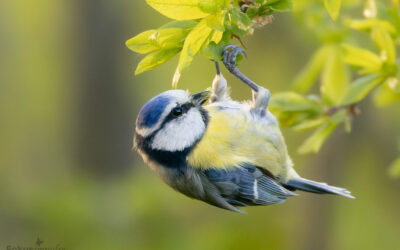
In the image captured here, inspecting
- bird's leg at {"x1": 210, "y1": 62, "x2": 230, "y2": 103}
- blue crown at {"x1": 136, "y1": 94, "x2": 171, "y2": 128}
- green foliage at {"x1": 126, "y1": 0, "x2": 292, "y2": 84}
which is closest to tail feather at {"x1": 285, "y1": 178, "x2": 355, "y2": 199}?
bird's leg at {"x1": 210, "y1": 62, "x2": 230, "y2": 103}

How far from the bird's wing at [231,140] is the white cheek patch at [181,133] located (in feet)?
0.12

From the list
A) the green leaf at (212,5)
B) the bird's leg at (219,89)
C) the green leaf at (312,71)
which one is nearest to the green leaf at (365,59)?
the green leaf at (312,71)

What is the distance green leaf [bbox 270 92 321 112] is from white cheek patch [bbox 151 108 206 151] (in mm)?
345

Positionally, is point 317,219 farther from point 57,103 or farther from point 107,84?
point 57,103

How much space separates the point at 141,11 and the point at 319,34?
5391 mm

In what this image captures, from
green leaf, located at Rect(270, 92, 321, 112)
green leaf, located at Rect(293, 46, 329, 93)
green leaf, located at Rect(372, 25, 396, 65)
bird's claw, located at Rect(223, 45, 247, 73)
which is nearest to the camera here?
bird's claw, located at Rect(223, 45, 247, 73)

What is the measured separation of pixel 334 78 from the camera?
2.61m

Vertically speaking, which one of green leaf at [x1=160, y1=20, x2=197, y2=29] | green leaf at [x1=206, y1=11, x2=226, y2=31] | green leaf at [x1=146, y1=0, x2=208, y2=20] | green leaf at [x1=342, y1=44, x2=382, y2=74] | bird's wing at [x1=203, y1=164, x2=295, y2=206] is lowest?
bird's wing at [x1=203, y1=164, x2=295, y2=206]

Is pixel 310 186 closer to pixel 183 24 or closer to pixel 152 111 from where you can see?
pixel 152 111

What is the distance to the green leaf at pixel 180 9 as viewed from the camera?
1566 mm

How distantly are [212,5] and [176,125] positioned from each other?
2.97ft

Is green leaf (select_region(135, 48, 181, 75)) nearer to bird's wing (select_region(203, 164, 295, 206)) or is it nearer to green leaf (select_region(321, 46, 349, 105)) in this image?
bird's wing (select_region(203, 164, 295, 206))

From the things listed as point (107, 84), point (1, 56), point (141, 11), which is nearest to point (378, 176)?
point (107, 84)

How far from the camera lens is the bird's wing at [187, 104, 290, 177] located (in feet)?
7.77
